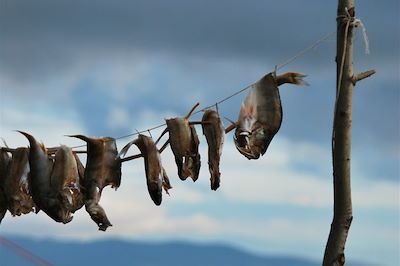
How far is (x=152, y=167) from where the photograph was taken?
334 cm

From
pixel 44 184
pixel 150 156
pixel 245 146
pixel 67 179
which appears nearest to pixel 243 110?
pixel 245 146

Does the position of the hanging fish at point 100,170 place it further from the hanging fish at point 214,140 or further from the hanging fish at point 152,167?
the hanging fish at point 214,140

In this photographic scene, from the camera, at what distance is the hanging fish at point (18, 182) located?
3543mm

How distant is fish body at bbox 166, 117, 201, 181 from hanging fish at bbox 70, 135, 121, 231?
0.79ft

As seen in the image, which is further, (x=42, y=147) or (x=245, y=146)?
(x=42, y=147)

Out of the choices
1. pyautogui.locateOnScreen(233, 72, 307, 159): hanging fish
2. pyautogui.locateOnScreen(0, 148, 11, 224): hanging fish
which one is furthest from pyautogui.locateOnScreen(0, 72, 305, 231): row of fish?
pyautogui.locateOnScreen(0, 148, 11, 224): hanging fish

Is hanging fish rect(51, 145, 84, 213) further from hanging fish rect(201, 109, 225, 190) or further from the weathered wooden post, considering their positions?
the weathered wooden post

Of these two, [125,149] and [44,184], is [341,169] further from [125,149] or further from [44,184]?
[44,184]

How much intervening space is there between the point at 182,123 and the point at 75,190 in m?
0.51

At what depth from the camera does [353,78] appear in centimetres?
328

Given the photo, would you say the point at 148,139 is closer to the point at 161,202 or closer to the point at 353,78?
the point at 161,202

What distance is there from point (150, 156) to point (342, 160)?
732 millimetres

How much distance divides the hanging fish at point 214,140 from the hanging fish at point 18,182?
0.76 metres

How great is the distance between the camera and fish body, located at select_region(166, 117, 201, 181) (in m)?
3.31
